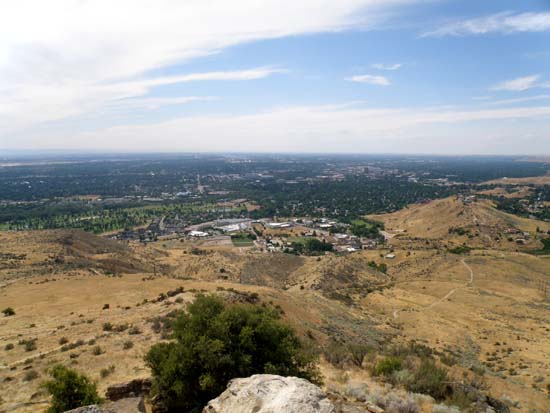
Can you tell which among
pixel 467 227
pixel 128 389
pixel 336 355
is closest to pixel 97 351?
pixel 128 389

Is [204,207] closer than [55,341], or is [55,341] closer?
[55,341]

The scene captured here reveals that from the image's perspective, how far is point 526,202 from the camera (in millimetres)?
152250

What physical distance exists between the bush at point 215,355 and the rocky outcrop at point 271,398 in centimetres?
157

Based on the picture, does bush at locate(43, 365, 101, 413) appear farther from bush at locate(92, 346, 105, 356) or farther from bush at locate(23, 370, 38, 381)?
bush at locate(92, 346, 105, 356)

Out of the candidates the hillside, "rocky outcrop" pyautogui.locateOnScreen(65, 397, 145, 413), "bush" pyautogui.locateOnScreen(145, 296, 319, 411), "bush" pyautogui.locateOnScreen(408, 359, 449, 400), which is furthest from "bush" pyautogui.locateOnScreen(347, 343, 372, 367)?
the hillside

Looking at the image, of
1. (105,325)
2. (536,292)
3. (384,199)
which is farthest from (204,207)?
(105,325)

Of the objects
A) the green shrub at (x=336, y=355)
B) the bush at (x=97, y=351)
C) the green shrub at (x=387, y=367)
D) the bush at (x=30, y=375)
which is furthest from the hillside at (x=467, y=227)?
the bush at (x=30, y=375)

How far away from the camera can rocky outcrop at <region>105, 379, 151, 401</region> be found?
11602 mm

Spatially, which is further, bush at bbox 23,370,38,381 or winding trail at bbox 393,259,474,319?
winding trail at bbox 393,259,474,319

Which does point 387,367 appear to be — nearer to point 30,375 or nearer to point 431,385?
point 431,385

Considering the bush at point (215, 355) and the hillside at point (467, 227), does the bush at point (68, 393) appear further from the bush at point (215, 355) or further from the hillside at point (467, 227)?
the hillside at point (467, 227)

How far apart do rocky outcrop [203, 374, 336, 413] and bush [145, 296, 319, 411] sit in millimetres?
1573

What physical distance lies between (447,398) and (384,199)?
610 feet

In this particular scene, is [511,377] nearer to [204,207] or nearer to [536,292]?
[536,292]
